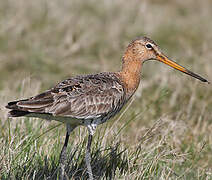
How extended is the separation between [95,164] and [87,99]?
2.42 ft

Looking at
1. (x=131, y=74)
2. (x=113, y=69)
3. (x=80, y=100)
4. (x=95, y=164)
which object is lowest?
(x=95, y=164)

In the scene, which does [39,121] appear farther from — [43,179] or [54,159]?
[43,179]

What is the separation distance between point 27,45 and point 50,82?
4.19 feet

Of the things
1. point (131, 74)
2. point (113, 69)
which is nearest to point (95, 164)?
point (131, 74)

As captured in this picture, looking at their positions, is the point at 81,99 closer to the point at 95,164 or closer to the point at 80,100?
the point at 80,100

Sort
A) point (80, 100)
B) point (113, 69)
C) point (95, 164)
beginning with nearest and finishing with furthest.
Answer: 1. point (80, 100)
2. point (95, 164)
3. point (113, 69)

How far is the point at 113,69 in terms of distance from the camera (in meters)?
9.05

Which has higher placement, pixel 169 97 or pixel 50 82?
pixel 50 82

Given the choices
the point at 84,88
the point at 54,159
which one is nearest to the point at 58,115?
the point at 84,88

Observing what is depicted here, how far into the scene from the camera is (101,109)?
4.73 metres

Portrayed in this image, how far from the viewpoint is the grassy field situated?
5023mm

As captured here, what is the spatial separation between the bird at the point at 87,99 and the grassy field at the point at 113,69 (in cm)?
35

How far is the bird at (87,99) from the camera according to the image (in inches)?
172

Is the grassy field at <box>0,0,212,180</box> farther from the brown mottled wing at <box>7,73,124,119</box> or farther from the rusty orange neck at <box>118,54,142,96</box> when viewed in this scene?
the brown mottled wing at <box>7,73,124,119</box>
